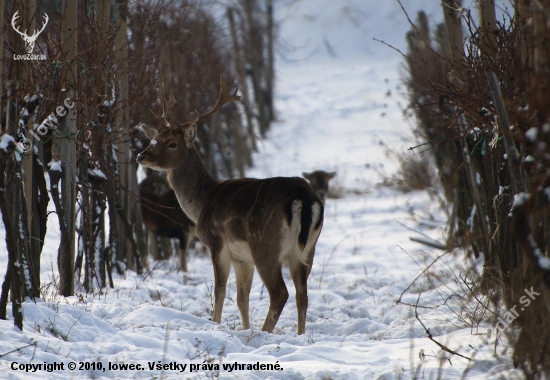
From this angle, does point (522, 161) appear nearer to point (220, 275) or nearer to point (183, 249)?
point (220, 275)

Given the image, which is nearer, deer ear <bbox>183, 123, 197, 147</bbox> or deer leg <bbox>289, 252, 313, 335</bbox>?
deer leg <bbox>289, 252, 313, 335</bbox>

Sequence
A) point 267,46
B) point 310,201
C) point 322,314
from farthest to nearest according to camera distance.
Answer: point 267,46 < point 322,314 < point 310,201

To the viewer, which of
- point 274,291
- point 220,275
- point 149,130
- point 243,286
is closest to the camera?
point 274,291

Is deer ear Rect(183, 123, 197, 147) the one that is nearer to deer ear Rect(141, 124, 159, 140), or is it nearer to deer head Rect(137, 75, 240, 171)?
deer head Rect(137, 75, 240, 171)

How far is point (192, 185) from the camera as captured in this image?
7250mm

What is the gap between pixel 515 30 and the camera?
470 cm

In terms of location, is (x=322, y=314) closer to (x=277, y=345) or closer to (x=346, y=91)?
(x=277, y=345)

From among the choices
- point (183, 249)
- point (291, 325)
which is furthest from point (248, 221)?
point (183, 249)

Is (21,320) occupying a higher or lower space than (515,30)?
lower

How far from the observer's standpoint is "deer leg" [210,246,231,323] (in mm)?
6395

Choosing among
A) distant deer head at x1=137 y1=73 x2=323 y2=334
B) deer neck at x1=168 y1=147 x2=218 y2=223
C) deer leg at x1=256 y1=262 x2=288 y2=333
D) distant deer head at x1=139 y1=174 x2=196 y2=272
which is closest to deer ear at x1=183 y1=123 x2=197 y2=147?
distant deer head at x1=137 y1=73 x2=323 y2=334

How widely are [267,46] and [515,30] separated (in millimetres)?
30781

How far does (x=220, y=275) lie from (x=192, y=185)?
124 centimetres

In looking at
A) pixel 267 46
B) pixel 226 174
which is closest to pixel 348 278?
pixel 226 174
